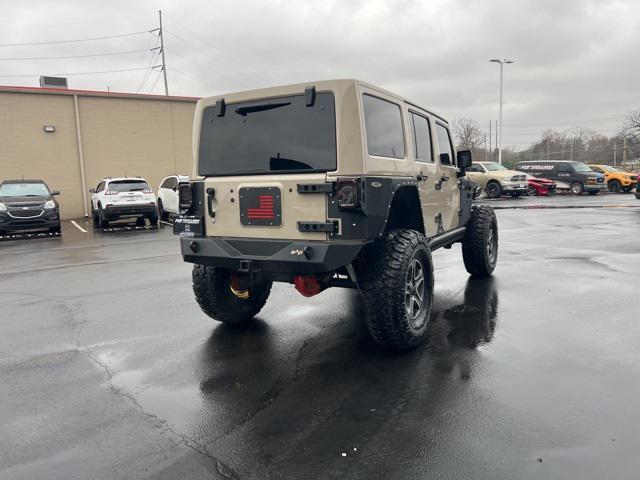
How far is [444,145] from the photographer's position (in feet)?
20.7

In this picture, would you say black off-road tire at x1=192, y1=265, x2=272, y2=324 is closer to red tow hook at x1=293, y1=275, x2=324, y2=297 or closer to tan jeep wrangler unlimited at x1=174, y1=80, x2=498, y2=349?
tan jeep wrangler unlimited at x1=174, y1=80, x2=498, y2=349

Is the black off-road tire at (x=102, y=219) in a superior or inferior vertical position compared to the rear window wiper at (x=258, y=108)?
inferior

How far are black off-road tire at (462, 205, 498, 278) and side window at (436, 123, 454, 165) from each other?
3.62 feet

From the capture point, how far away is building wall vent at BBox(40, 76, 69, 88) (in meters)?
23.1

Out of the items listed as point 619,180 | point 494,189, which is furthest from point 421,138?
point 619,180

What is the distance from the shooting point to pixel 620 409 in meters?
3.35

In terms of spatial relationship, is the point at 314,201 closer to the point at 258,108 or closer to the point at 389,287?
the point at 389,287

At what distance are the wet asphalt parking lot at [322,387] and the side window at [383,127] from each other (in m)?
1.78

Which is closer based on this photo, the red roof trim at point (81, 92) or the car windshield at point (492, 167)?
the red roof trim at point (81, 92)

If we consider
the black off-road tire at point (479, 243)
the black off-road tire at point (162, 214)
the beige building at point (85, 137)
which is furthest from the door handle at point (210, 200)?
the beige building at point (85, 137)

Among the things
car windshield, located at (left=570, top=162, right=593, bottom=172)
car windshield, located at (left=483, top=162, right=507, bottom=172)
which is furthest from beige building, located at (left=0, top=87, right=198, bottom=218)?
car windshield, located at (left=570, top=162, right=593, bottom=172)

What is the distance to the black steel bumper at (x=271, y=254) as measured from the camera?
13.2 ft

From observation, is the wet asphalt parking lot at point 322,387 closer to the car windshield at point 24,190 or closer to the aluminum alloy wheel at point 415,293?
the aluminum alloy wheel at point 415,293

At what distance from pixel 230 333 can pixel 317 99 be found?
2.49 metres
